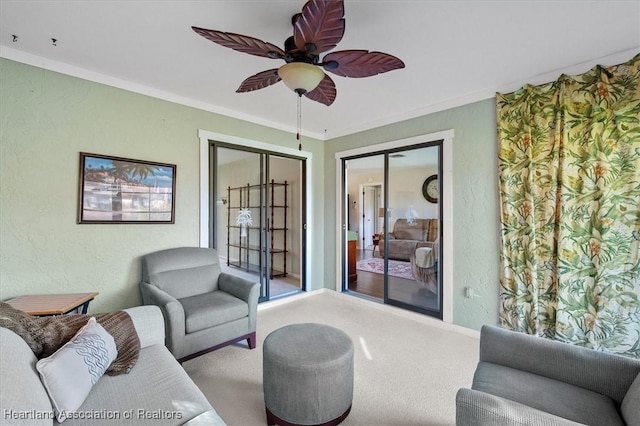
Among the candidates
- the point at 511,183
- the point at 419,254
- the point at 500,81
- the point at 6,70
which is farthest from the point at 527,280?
the point at 6,70

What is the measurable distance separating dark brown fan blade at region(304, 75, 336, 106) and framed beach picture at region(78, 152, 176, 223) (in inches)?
71.1

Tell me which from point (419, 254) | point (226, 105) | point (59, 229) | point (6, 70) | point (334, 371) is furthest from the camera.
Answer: point (419, 254)

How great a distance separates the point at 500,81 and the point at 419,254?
82.6 inches

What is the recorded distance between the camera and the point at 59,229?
2424 millimetres

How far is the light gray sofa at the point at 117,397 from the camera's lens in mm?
958

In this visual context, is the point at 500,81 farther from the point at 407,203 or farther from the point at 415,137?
the point at 407,203

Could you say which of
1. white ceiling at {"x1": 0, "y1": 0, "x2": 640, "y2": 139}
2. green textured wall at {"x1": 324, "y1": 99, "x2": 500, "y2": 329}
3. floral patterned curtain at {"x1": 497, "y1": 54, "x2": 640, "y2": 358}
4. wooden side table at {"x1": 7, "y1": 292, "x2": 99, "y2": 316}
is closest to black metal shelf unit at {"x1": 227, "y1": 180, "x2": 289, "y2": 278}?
white ceiling at {"x1": 0, "y1": 0, "x2": 640, "y2": 139}

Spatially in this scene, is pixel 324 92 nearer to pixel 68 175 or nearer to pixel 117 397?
pixel 117 397

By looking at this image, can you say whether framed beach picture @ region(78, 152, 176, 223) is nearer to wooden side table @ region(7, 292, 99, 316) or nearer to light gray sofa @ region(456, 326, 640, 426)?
wooden side table @ region(7, 292, 99, 316)

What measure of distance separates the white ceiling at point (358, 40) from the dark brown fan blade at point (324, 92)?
0.37 meters

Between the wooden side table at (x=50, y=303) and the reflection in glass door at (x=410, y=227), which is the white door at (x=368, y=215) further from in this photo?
the wooden side table at (x=50, y=303)

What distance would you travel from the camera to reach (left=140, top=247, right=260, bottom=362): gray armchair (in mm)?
2236

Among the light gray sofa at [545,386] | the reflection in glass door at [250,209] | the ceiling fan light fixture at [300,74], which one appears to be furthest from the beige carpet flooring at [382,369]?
the ceiling fan light fixture at [300,74]

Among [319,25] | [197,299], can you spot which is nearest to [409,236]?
[197,299]
